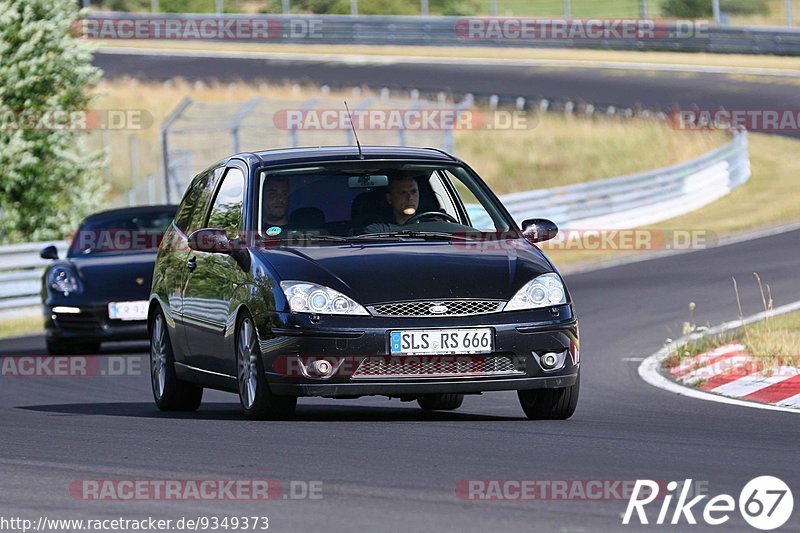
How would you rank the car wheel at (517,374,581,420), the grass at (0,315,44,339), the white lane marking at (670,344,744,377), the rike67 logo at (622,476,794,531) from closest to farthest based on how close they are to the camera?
the rike67 logo at (622,476,794,531)
the car wheel at (517,374,581,420)
the white lane marking at (670,344,744,377)
the grass at (0,315,44,339)

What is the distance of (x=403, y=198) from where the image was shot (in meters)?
10.0

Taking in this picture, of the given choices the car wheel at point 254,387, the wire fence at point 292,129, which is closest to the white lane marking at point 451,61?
the wire fence at point 292,129

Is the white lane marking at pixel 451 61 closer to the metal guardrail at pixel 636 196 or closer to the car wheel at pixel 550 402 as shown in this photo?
the metal guardrail at pixel 636 196

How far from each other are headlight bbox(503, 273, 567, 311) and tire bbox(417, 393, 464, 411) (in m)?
1.79

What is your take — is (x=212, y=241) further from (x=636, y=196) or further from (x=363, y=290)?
(x=636, y=196)

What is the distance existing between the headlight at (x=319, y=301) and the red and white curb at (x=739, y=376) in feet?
9.95

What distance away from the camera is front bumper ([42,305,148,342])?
16.5 metres

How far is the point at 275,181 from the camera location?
1002cm

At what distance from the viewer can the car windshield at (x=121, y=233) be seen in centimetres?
1749

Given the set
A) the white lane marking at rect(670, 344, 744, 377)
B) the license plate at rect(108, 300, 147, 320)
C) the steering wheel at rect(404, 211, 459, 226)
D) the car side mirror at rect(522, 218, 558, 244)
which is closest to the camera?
the steering wheel at rect(404, 211, 459, 226)

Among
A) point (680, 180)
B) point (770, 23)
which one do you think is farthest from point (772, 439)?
point (770, 23)

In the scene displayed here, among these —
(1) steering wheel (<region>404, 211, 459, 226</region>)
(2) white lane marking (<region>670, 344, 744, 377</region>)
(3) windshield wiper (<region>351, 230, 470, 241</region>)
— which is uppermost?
(1) steering wheel (<region>404, 211, 459, 226</region>)

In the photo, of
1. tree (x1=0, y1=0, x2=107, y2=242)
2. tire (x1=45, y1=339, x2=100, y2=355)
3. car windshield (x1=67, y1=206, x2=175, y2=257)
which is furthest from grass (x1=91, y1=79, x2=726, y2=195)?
tire (x1=45, y1=339, x2=100, y2=355)

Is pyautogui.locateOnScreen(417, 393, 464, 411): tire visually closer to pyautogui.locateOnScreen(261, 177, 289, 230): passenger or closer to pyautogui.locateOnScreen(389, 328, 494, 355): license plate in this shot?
pyautogui.locateOnScreen(261, 177, 289, 230): passenger
